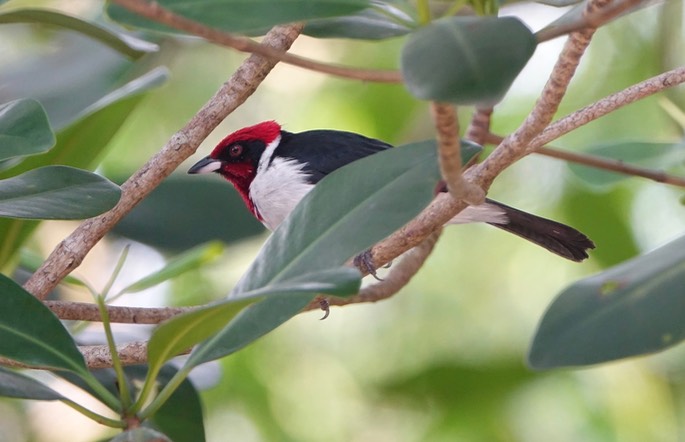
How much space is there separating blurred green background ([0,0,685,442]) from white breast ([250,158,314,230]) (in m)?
0.34

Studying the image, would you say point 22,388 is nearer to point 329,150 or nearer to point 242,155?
point 329,150

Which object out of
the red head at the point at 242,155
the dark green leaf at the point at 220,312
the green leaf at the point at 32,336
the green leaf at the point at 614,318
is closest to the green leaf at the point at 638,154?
the green leaf at the point at 614,318

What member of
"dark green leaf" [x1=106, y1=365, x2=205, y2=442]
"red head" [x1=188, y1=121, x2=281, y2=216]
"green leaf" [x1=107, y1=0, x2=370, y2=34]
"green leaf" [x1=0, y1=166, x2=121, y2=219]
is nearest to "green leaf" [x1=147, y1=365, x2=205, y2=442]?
"dark green leaf" [x1=106, y1=365, x2=205, y2=442]

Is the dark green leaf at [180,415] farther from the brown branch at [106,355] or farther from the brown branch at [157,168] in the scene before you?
the brown branch at [157,168]

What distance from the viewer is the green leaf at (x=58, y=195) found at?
164 centimetres

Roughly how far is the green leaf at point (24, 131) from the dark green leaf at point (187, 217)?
1.17 metres

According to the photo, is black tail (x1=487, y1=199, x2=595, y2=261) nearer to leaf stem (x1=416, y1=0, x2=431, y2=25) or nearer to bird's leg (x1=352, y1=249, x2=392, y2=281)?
bird's leg (x1=352, y1=249, x2=392, y2=281)

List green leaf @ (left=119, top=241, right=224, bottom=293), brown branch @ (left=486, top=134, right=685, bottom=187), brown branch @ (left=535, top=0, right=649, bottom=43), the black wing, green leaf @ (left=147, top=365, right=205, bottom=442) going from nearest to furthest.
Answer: brown branch @ (left=535, top=0, right=649, bottom=43) < brown branch @ (left=486, top=134, right=685, bottom=187) < green leaf @ (left=147, top=365, right=205, bottom=442) < green leaf @ (left=119, top=241, right=224, bottom=293) < the black wing

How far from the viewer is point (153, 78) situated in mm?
2207

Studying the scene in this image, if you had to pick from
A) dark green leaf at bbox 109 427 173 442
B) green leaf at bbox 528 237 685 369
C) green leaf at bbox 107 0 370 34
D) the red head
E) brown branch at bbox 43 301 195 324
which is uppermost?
the red head

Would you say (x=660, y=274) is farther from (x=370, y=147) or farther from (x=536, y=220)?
(x=370, y=147)

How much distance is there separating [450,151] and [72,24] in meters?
1.41

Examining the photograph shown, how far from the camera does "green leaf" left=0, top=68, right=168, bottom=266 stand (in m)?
2.25

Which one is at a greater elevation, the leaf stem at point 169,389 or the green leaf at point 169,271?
the green leaf at point 169,271
